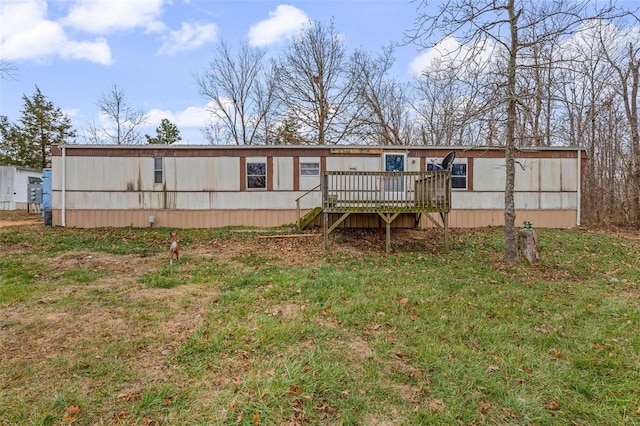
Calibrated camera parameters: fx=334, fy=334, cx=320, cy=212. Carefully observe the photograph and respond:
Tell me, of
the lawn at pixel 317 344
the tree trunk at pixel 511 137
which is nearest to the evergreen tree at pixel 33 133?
the lawn at pixel 317 344

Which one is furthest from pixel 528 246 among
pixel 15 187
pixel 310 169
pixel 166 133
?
pixel 166 133

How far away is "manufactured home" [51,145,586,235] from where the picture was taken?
1205cm

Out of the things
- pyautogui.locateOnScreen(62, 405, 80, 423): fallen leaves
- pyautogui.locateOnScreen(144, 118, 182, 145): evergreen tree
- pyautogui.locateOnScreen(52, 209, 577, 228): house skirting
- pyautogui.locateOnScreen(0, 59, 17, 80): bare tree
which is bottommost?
pyautogui.locateOnScreen(62, 405, 80, 423): fallen leaves

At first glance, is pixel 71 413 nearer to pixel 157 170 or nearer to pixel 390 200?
pixel 390 200

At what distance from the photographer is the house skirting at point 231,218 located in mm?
12070

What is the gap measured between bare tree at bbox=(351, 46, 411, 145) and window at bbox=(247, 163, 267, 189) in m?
10.00

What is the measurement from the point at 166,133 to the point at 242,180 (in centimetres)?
1904

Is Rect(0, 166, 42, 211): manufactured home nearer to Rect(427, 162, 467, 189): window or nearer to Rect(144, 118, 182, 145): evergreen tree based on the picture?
Rect(144, 118, 182, 145): evergreen tree

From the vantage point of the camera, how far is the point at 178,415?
2.30 metres

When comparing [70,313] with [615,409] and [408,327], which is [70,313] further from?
[615,409]

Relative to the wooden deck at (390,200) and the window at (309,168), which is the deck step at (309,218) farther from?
the window at (309,168)

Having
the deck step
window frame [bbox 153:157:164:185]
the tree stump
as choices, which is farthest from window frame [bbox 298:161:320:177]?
the tree stump

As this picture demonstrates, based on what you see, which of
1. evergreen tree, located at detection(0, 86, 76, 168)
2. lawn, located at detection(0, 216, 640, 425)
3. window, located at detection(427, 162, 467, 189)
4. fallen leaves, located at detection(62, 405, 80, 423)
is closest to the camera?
fallen leaves, located at detection(62, 405, 80, 423)

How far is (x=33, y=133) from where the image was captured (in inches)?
1008
